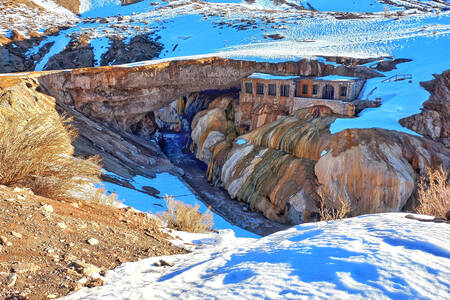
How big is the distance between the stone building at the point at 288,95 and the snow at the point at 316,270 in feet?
51.4

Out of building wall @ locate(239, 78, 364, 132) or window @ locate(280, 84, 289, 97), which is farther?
window @ locate(280, 84, 289, 97)

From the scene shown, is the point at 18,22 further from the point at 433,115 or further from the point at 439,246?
the point at 439,246

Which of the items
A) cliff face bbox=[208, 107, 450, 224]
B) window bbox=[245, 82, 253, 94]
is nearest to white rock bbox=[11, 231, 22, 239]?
cliff face bbox=[208, 107, 450, 224]

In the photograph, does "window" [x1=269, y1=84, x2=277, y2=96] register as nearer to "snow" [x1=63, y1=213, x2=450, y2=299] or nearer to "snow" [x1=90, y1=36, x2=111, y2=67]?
"snow" [x1=63, y1=213, x2=450, y2=299]

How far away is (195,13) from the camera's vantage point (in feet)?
170

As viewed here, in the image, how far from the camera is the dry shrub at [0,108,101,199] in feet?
24.5

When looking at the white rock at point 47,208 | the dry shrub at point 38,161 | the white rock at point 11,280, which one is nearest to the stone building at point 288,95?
the dry shrub at point 38,161

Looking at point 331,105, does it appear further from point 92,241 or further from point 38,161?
point 92,241

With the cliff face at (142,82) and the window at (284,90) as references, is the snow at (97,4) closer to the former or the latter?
the cliff face at (142,82)

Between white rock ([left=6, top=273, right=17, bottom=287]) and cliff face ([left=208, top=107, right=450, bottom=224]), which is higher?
white rock ([left=6, top=273, right=17, bottom=287])

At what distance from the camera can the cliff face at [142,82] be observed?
77.5 feet

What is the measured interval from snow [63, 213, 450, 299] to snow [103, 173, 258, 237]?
23.0ft

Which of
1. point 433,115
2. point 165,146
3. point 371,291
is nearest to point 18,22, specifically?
point 165,146

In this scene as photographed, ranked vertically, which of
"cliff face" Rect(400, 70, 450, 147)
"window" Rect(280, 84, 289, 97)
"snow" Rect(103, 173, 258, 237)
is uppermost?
"window" Rect(280, 84, 289, 97)
